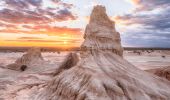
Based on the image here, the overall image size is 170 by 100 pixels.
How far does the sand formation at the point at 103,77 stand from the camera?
12.2 meters

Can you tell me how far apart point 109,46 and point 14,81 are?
1308 centimetres

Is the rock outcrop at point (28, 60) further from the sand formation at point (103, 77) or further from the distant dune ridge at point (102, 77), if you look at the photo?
the sand formation at point (103, 77)

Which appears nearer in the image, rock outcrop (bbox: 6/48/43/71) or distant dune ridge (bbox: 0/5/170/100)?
distant dune ridge (bbox: 0/5/170/100)

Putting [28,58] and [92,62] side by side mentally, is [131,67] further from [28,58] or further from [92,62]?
[28,58]

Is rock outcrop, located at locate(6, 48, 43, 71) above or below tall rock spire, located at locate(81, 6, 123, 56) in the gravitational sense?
below

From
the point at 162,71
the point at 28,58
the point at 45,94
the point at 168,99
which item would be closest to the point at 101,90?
the point at 168,99

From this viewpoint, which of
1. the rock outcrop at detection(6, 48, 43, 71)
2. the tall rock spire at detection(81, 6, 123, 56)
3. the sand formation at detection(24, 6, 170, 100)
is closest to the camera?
the sand formation at detection(24, 6, 170, 100)

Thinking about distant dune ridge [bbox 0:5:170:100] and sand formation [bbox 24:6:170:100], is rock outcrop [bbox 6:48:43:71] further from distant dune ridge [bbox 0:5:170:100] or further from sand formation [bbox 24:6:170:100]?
sand formation [bbox 24:6:170:100]

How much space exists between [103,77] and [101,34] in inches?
134

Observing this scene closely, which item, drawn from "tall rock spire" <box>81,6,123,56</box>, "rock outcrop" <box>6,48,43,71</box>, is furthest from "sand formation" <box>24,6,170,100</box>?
"rock outcrop" <box>6,48,43,71</box>

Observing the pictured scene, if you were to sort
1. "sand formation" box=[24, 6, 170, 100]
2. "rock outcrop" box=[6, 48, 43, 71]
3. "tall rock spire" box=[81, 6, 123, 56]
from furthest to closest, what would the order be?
"rock outcrop" box=[6, 48, 43, 71] → "tall rock spire" box=[81, 6, 123, 56] → "sand formation" box=[24, 6, 170, 100]

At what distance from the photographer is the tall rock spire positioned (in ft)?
49.8

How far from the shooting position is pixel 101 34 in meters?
15.5

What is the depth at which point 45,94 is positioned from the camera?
16438 mm
